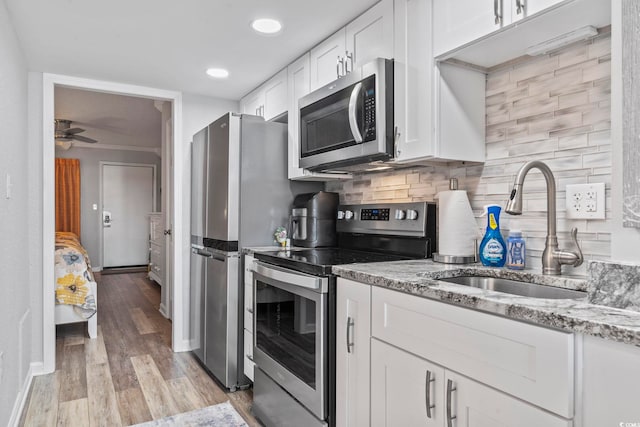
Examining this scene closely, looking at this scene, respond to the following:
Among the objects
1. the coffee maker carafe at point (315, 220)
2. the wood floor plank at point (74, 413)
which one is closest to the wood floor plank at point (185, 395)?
the wood floor plank at point (74, 413)

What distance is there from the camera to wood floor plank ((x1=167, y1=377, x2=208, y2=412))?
7.88ft

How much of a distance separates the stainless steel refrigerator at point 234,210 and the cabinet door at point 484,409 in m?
1.72

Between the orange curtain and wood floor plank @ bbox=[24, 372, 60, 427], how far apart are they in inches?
189

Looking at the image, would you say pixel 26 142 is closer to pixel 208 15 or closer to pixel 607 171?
pixel 208 15

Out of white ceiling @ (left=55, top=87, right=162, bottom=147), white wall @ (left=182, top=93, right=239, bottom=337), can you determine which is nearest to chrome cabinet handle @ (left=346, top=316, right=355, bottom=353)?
white wall @ (left=182, top=93, right=239, bottom=337)

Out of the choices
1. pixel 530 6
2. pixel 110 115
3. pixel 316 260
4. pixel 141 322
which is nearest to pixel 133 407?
pixel 316 260

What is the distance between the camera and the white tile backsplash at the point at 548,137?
1.43 meters

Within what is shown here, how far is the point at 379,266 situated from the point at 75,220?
22.7 feet

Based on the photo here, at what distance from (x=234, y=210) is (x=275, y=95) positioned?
924mm

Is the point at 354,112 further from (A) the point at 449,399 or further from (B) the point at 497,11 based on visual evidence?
(A) the point at 449,399

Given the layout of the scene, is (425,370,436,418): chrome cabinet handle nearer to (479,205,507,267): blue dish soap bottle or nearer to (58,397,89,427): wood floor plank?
(479,205,507,267): blue dish soap bottle

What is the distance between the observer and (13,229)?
222 centimetres

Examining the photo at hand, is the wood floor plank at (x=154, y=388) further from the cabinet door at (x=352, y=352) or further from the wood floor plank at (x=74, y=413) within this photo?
the cabinet door at (x=352, y=352)

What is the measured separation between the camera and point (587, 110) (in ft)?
4.80
